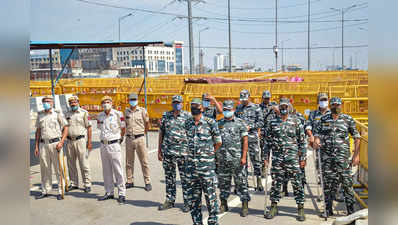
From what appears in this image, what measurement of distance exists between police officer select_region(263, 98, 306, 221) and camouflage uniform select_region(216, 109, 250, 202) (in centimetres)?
52

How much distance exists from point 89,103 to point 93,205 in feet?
42.8

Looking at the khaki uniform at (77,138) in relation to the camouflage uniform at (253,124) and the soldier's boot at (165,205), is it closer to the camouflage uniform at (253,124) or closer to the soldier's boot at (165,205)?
the soldier's boot at (165,205)

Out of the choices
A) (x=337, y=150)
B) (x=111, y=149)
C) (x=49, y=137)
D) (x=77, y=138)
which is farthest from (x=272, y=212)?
(x=49, y=137)

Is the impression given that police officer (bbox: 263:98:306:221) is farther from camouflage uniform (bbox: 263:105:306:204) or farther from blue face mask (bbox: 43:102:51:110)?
blue face mask (bbox: 43:102:51:110)

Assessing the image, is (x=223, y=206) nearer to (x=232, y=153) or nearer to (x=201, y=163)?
(x=232, y=153)

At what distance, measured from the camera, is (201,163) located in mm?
5270

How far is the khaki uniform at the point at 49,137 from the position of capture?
24.5ft

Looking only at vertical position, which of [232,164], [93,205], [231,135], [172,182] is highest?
[231,135]

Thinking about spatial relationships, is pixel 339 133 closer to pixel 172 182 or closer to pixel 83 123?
pixel 172 182

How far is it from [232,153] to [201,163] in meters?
1.06

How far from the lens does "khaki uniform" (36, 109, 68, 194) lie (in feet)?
24.5

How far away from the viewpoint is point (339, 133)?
5.92 meters

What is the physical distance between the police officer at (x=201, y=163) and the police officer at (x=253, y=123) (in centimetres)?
266
